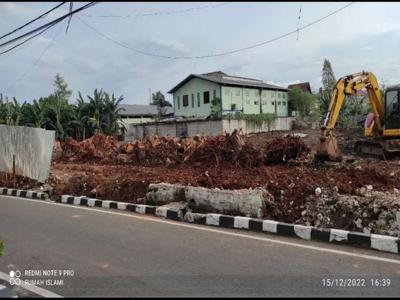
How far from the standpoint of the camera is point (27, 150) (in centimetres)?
1468

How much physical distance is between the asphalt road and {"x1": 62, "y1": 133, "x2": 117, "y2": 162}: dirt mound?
14.1m

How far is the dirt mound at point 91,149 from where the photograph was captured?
23.0 metres

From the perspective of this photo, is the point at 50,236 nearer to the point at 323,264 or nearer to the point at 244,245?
the point at 244,245

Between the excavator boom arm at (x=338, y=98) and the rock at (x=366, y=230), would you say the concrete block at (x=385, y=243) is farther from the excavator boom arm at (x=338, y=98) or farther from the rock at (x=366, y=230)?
the excavator boom arm at (x=338, y=98)

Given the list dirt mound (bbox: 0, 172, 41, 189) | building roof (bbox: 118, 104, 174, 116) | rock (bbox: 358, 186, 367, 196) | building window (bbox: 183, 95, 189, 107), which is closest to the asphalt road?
rock (bbox: 358, 186, 367, 196)

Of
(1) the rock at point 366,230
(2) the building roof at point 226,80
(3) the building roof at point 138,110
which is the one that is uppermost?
(2) the building roof at point 226,80

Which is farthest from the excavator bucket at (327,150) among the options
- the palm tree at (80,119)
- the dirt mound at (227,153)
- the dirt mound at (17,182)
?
the palm tree at (80,119)

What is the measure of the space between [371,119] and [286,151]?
17.4 ft

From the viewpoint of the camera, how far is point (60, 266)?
242 inches

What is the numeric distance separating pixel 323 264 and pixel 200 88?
4439 cm

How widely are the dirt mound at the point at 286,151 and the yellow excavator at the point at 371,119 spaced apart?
828mm

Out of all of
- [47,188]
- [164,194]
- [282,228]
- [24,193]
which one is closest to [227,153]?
[164,194]

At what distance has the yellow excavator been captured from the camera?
49.0 feet

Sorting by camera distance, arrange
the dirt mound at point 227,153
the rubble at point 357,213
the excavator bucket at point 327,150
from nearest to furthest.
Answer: the rubble at point 357,213 < the excavator bucket at point 327,150 < the dirt mound at point 227,153
